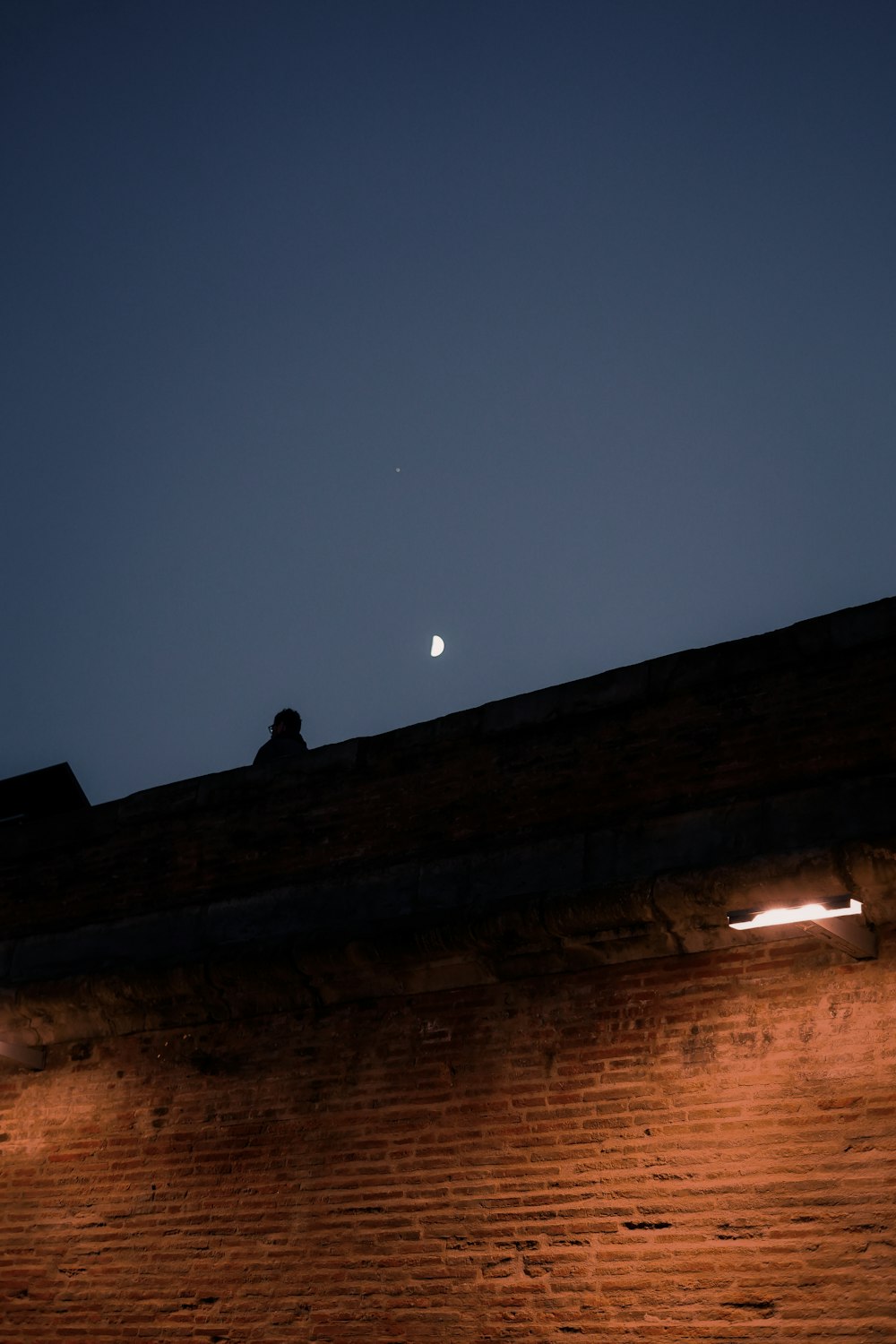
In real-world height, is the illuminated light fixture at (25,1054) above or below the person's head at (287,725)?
below

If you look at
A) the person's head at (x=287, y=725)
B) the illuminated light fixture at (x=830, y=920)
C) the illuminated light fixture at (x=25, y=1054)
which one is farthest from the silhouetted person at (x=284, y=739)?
the illuminated light fixture at (x=830, y=920)

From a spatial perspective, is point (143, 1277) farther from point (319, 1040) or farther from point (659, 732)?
point (659, 732)

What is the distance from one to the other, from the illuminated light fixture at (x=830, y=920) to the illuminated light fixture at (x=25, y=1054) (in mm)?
5318

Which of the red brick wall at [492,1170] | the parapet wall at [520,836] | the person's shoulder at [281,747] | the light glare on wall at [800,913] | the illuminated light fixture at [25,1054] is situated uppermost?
the person's shoulder at [281,747]

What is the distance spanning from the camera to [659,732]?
8031mm

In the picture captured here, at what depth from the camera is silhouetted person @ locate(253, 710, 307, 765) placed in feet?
38.6

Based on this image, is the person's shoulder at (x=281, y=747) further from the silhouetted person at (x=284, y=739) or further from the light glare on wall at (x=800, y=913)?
the light glare on wall at (x=800, y=913)

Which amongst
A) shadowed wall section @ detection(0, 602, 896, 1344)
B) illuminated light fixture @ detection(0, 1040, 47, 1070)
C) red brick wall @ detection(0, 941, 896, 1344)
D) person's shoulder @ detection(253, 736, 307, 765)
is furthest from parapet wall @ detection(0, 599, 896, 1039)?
person's shoulder @ detection(253, 736, 307, 765)

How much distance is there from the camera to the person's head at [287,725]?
1232 cm

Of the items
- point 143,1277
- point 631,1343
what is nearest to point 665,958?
point 631,1343

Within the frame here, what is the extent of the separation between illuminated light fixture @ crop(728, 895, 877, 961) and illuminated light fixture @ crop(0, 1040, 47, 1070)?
5318 millimetres

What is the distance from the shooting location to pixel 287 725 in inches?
488

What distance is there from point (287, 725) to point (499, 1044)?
18.5ft

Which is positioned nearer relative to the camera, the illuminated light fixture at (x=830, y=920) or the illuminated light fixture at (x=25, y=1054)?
the illuminated light fixture at (x=830, y=920)
